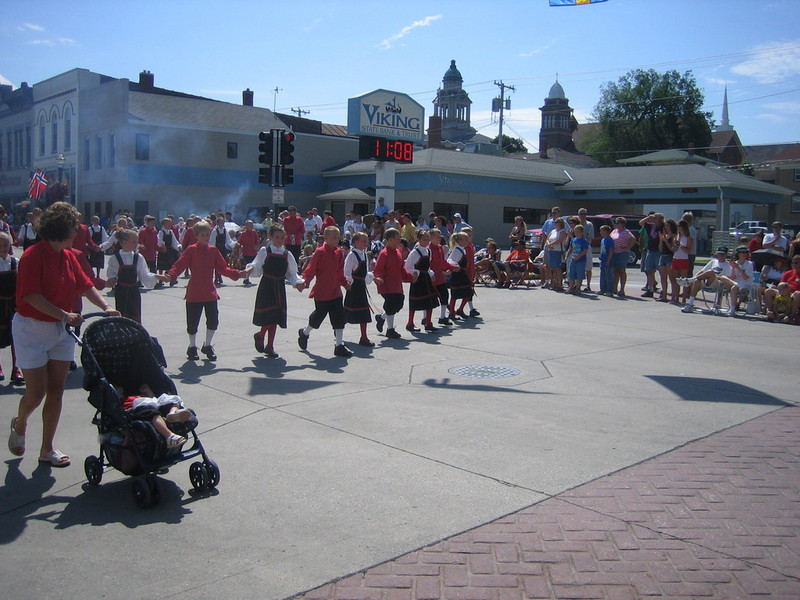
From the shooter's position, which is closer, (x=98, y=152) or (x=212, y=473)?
(x=212, y=473)

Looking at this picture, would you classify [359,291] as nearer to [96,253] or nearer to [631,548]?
[631,548]

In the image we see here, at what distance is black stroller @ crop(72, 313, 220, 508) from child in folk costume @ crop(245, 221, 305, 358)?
411cm

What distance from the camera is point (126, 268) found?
884 centimetres

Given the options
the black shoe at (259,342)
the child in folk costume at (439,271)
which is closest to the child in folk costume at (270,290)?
the black shoe at (259,342)

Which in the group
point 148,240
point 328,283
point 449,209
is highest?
point 449,209

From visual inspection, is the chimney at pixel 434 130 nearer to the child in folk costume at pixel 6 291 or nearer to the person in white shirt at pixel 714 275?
the person in white shirt at pixel 714 275

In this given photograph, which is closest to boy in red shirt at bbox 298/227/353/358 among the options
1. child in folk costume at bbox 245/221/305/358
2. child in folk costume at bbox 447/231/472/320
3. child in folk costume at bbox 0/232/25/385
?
child in folk costume at bbox 245/221/305/358

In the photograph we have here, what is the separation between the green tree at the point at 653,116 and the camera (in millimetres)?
72938

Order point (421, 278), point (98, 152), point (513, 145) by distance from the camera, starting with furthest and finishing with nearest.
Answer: point (513, 145) → point (98, 152) → point (421, 278)

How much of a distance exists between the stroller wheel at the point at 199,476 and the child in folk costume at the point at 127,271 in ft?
14.0

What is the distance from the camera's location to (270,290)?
948 centimetres

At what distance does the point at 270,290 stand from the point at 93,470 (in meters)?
4.79

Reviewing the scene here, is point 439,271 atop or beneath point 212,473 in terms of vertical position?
atop

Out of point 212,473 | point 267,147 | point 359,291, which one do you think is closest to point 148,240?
point 267,147
